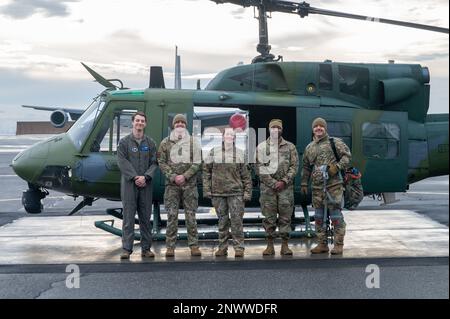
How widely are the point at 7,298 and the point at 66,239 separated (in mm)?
3416

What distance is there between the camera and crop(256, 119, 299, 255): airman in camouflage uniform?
7203 mm

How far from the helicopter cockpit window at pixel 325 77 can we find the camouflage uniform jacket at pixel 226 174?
7.14ft

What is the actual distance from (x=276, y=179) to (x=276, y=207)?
35 centimetres

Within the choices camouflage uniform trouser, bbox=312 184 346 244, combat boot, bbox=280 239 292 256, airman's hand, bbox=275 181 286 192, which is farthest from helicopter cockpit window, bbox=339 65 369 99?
combat boot, bbox=280 239 292 256

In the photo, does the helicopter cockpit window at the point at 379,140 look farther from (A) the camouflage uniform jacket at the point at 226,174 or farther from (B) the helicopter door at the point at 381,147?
(A) the camouflage uniform jacket at the point at 226,174

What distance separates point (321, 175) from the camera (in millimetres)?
7219

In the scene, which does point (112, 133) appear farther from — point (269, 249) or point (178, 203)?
point (269, 249)

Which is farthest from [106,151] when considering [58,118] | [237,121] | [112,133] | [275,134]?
[58,118]

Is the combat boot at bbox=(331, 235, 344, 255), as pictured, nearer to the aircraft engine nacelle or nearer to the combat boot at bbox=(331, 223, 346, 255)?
the combat boot at bbox=(331, 223, 346, 255)

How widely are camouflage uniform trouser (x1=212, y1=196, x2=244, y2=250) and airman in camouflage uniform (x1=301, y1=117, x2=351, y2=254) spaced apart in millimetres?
872

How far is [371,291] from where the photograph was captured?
221 inches

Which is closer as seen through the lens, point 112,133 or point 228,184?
point 228,184

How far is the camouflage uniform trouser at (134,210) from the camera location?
23.4ft

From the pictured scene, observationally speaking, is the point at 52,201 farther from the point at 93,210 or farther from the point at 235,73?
the point at 235,73
